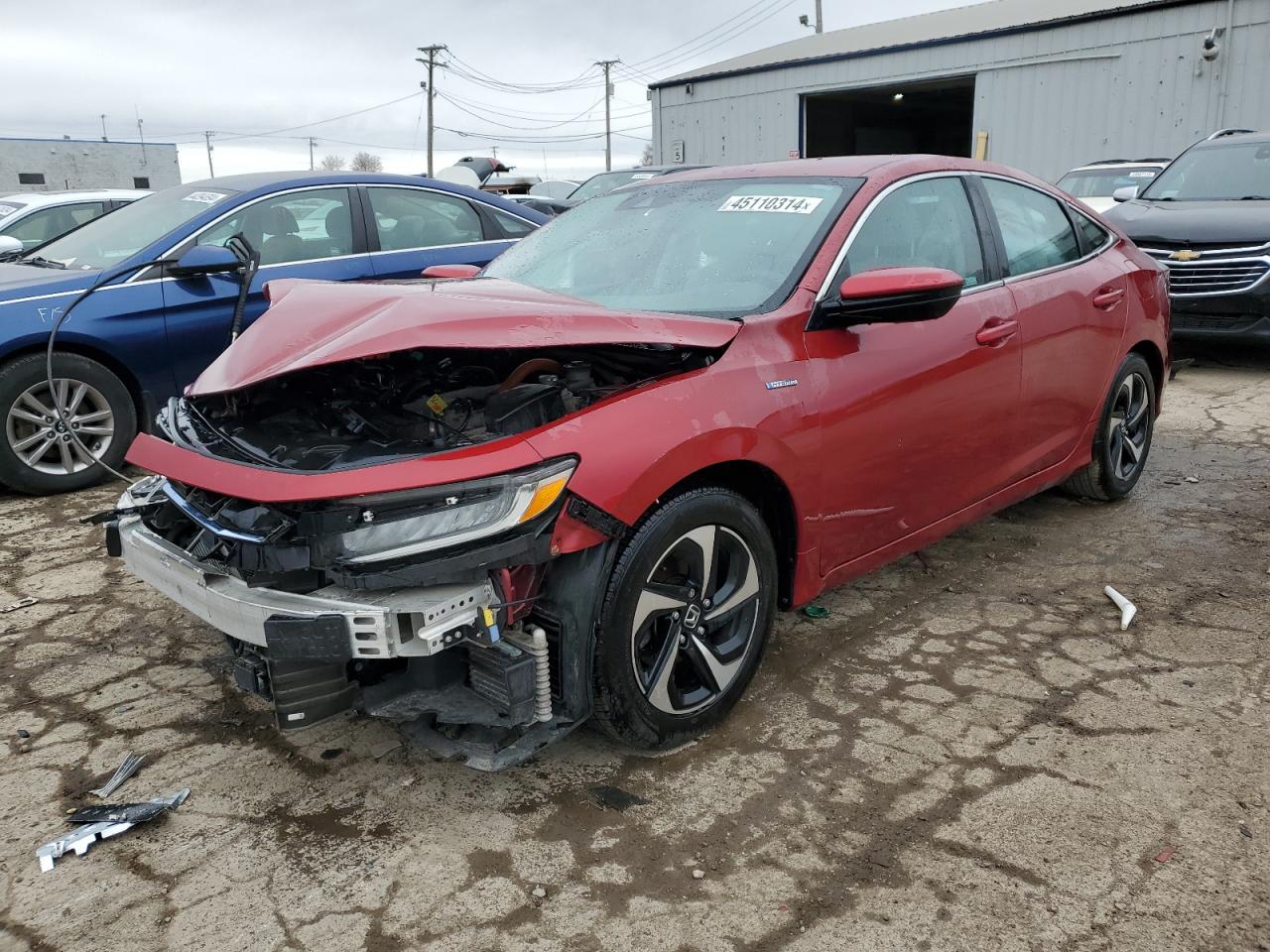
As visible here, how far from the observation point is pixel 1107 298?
171 inches

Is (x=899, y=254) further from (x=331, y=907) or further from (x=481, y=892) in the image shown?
(x=331, y=907)

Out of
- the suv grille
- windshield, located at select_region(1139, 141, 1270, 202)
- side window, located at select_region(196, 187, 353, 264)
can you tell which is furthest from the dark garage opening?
side window, located at select_region(196, 187, 353, 264)

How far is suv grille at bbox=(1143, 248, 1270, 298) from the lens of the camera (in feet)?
25.2

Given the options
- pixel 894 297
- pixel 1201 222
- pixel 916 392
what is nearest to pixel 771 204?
pixel 894 297

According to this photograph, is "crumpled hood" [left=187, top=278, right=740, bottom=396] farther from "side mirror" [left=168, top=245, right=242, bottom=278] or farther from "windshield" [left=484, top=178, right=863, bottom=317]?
"side mirror" [left=168, top=245, right=242, bottom=278]

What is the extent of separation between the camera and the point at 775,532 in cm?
309

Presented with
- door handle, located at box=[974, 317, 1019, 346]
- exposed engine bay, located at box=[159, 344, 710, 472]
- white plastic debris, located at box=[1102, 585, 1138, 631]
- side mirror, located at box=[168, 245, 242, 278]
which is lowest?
white plastic debris, located at box=[1102, 585, 1138, 631]

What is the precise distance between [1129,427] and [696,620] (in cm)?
315

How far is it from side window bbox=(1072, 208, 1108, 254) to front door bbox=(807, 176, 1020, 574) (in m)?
0.94

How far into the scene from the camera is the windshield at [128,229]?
5.61 m

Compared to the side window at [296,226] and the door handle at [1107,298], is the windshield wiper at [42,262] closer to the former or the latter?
the side window at [296,226]

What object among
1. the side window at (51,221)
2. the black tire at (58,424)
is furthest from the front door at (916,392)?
the side window at (51,221)

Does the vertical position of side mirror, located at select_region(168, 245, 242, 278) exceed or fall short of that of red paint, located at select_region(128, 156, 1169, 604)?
it exceeds it

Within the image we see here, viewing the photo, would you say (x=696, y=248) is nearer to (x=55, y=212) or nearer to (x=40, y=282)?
(x=40, y=282)
